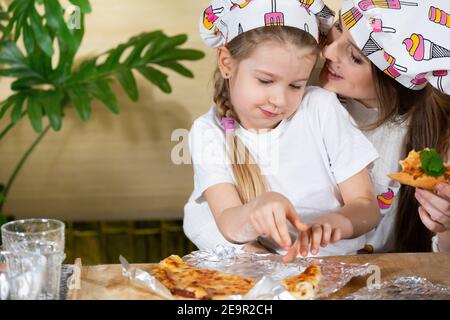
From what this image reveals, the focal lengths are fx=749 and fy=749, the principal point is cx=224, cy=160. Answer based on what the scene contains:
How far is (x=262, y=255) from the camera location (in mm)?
1407

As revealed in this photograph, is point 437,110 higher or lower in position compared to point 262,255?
higher

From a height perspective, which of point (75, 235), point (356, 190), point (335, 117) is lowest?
point (75, 235)

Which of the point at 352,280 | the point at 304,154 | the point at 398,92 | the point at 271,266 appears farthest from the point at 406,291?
the point at 398,92

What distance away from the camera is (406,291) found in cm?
124

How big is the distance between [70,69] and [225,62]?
0.68 meters

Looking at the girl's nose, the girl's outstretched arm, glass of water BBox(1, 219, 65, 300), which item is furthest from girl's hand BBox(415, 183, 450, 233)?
glass of water BBox(1, 219, 65, 300)

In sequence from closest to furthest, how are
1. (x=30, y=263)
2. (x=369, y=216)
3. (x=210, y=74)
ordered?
1. (x=30, y=263)
2. (x=369, y=216)
3. (x=210, y=74)

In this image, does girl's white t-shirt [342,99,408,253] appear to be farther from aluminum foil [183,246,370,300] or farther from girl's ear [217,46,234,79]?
aluminum foil [183,246,370,300]

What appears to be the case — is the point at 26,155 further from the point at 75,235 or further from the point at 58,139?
the point at 75,235

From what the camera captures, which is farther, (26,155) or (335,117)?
(26,155)

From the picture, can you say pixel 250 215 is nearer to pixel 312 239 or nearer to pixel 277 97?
pixel 312 239

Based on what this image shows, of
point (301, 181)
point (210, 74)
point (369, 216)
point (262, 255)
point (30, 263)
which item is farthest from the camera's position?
point (210, 74)
